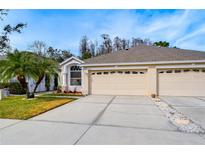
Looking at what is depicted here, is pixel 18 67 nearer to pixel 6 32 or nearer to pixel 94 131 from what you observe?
pixel 6 32

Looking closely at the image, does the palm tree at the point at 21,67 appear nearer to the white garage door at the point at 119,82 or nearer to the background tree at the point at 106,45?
the white garage door at the point at 119,82

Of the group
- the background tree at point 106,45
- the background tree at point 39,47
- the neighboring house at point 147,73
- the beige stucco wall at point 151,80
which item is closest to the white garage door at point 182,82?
the neighboring house at point 147,73

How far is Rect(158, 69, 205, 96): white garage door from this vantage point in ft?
45.1

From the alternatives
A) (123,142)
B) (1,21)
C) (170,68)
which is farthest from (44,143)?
(1,21)

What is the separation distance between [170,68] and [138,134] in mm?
10238

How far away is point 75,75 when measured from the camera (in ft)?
58.6

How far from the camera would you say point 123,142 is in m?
4.52

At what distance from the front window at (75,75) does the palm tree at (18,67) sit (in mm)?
5558

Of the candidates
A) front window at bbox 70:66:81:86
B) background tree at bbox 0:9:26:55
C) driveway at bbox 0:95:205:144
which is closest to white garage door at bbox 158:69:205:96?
driveway at bbox 0:95:205:144

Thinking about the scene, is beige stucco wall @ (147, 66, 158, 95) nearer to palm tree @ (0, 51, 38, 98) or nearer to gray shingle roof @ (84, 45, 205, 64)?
gray shingle roof @ (84, 45, 205, 64)

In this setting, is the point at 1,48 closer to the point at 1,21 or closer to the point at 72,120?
the point at 1,21

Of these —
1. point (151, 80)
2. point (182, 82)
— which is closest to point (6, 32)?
point (151, 80)

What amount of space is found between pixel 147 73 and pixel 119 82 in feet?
7.95
